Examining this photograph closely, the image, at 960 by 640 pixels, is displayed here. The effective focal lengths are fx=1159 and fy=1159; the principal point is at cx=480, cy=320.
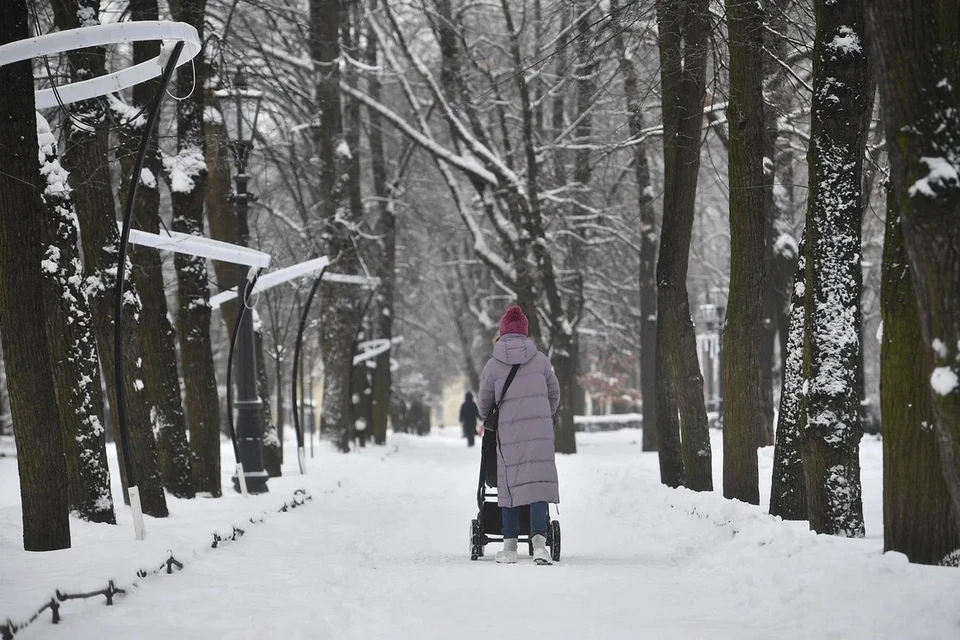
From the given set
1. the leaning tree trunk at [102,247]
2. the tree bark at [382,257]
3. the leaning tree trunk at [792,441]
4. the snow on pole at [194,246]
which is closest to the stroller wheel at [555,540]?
the leaning tree trunk at [792,441]

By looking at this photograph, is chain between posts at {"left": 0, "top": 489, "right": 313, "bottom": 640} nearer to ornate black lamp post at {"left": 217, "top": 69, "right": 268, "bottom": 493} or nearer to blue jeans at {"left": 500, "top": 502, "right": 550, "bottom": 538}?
blue jeans at {"left": 500, "top": 502, "right": 550, "bottom": 538}

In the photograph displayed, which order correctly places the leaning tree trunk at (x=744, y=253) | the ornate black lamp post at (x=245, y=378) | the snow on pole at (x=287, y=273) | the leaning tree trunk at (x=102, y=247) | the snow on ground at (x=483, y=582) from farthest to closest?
the ornate black lamp post at (x=245, y=378)
the snow on pole at (x=287, y=273)
the leaning tree trunk at (x=102, y=247)
the leaning tree trunk at (x=744, y=253)
the snow on ground at (x=483, y=582)

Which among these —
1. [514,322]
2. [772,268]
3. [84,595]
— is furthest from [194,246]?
[772,268]

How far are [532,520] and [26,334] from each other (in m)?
3.88

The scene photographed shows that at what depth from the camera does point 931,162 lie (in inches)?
197

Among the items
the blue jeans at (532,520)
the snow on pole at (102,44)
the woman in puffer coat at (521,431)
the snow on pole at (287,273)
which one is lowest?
the blue jeans at (532,520)

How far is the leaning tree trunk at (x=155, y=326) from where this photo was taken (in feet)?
40.7

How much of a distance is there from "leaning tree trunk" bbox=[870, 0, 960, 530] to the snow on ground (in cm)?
99

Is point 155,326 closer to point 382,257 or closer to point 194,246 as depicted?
point 194,246

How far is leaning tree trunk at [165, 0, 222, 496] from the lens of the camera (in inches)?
530

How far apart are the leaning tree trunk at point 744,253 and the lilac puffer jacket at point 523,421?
2514 mm

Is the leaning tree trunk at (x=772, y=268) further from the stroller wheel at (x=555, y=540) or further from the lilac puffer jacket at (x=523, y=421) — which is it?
the stroller wheel at (x=555, y=540)

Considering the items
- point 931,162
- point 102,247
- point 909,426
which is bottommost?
point 909,426

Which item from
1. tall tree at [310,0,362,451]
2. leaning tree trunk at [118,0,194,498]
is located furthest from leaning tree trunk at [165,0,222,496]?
tall tree at [310,0,362,451]
